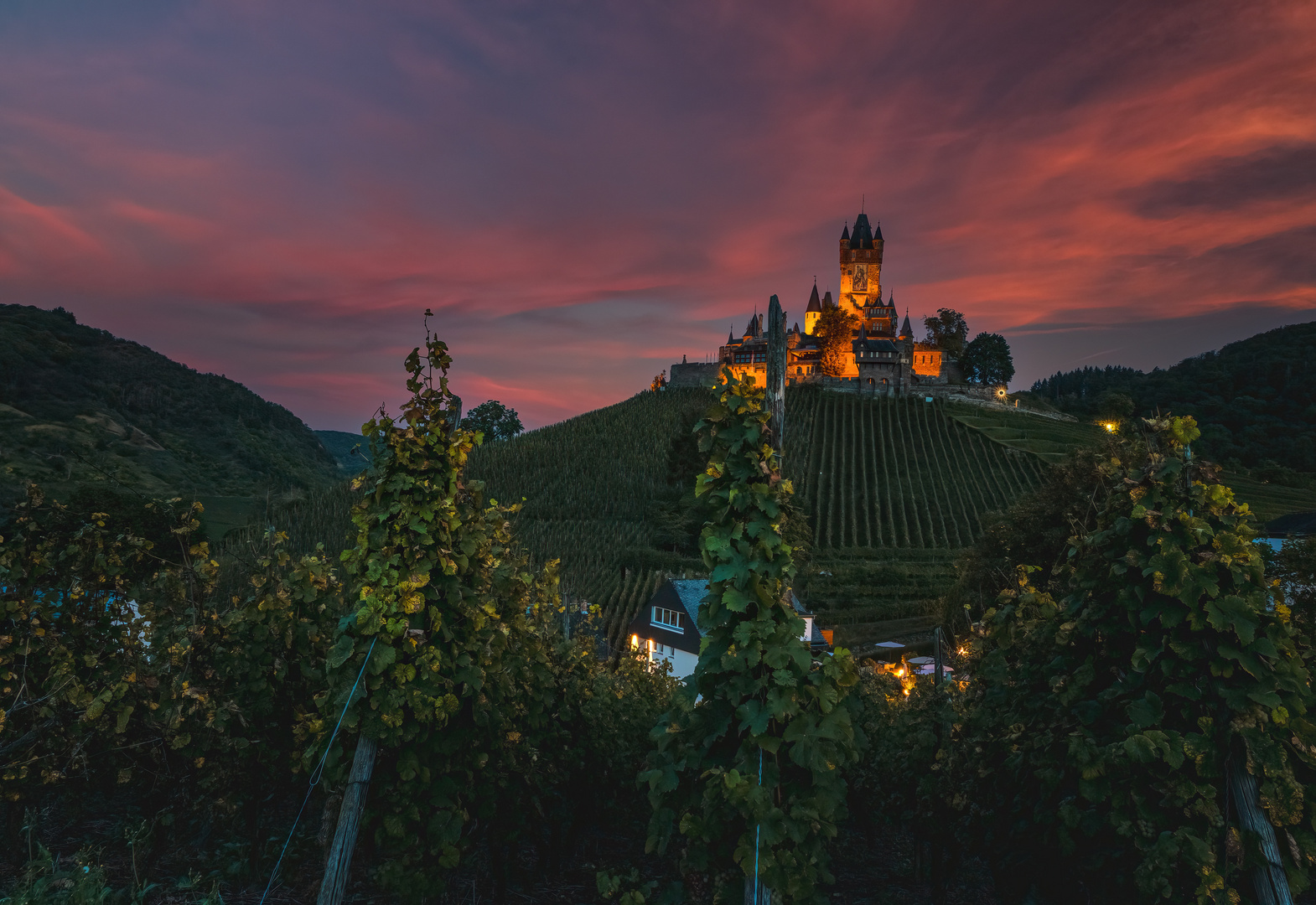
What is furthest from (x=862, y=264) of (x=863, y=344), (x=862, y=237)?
(x=863, y=344)

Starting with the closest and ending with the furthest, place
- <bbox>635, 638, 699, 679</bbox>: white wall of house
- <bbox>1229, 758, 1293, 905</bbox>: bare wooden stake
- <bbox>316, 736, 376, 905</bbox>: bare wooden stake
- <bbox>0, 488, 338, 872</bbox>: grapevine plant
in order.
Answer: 1. <bbox>1229, 758, 1293, 905</bbox>: bare wooden stake
2. <bbox>316, 736, 376, 905</bbox>: bare wooden stake
3. <bbox>0, 488, 338, 872</bbox>: grapevine plant
4. <bbox>635, 638, 699, 679</bbox>: white wall of house

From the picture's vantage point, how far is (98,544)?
21.0 feet

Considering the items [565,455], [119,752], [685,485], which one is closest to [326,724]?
[119,752]

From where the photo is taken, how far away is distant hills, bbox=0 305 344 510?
81.7 metres

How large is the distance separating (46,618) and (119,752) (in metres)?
1.45

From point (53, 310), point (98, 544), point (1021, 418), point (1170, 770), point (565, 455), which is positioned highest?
point (53, 310)

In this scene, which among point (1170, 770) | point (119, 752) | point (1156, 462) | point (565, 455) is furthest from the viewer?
point (565, 455)

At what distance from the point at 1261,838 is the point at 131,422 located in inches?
5629

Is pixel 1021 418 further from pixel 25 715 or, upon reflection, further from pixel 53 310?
pixel 53 310

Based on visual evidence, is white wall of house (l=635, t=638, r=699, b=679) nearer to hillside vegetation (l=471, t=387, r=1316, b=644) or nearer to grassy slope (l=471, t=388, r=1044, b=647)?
hillside vegetation (l=471, t=387, r=1316, b=644)

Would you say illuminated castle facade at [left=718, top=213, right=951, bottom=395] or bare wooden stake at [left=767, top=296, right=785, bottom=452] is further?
illuminated castle facade at [left=718, top=213, right=951, bottom=395]

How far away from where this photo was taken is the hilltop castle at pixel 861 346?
103688 mm

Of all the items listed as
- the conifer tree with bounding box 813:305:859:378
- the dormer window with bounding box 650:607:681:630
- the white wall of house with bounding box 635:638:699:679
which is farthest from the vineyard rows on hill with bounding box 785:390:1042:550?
the white wall of house with bounding box 635:638:699:679

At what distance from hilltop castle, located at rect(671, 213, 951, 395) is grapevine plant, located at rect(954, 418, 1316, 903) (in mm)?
89130
